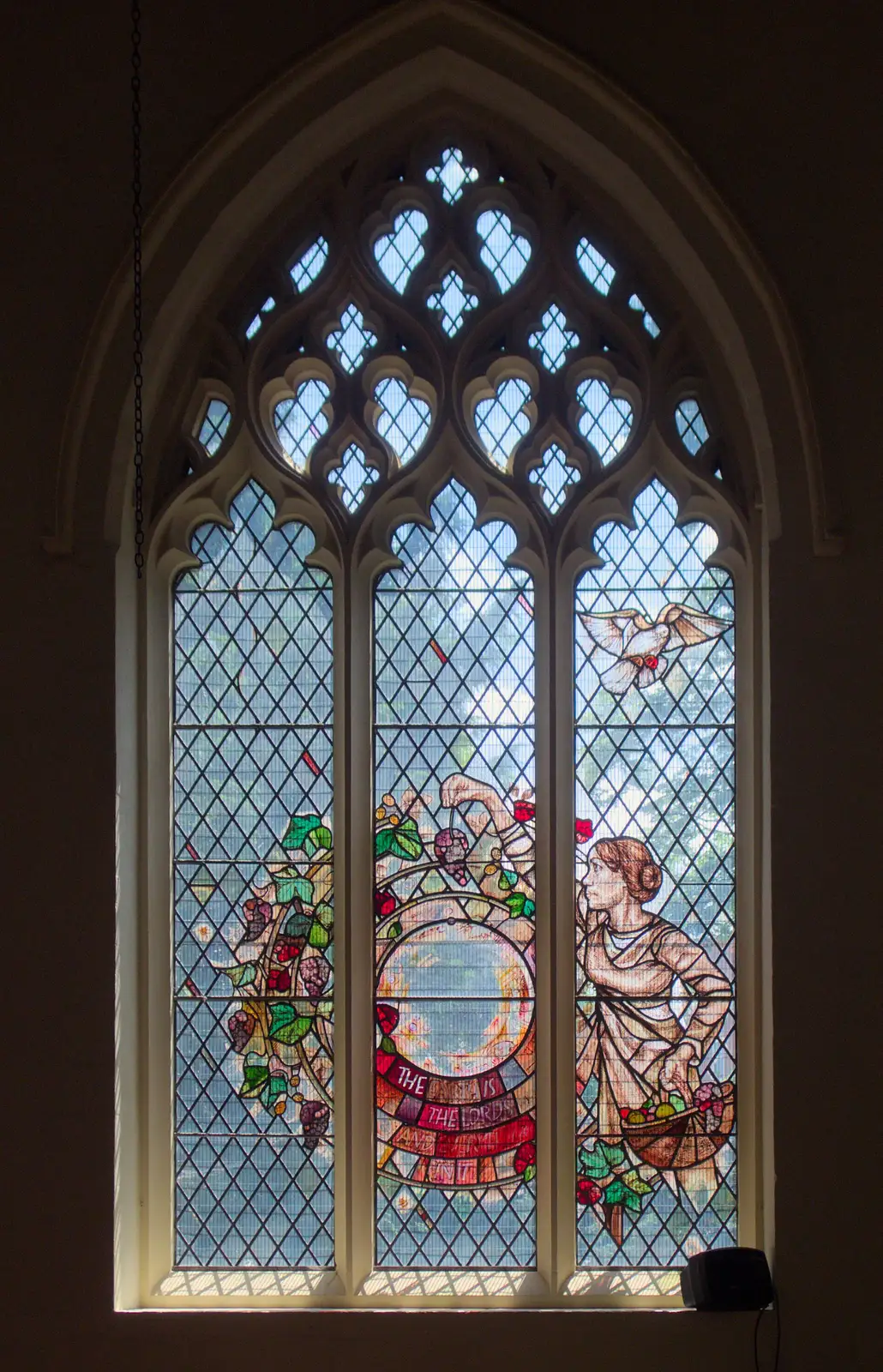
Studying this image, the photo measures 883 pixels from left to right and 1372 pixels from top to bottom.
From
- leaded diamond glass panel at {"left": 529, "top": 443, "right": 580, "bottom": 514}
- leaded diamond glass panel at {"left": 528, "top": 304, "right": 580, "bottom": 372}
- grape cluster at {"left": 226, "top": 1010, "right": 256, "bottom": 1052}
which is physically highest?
leaded diamond glass panel at {"left": 528, "top": 304, "right": 580, "bottom": 372}

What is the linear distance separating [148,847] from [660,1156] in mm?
1655

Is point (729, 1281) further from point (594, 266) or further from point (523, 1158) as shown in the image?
point (594, 266)

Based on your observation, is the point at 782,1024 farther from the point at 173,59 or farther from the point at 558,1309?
the point at 173,59

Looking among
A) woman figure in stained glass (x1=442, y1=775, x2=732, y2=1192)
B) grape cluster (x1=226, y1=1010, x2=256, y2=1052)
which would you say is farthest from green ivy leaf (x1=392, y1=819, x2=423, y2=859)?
grape cluster (x1=226, y1=1010, x2=256, y2=1052)

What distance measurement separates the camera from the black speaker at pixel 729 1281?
309 cm

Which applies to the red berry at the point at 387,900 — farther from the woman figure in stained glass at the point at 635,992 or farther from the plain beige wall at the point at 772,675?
the plain beige wall at the point at 772,675

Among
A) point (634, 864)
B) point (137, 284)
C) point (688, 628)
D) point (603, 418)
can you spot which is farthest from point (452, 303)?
point (634, 864)

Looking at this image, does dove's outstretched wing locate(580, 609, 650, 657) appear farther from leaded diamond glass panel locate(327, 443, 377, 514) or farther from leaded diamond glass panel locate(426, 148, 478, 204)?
leaded diamond glass panel locate(426, 148, 478, 204)

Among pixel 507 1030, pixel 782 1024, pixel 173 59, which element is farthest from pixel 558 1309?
pixel 173 59

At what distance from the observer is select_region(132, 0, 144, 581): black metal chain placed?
3.10m

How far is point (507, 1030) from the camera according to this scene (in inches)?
134

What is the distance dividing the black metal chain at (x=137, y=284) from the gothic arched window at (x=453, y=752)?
0.26 metres

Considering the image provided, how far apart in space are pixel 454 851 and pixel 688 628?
0.91 metres

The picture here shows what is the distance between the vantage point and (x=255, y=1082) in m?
3.42
